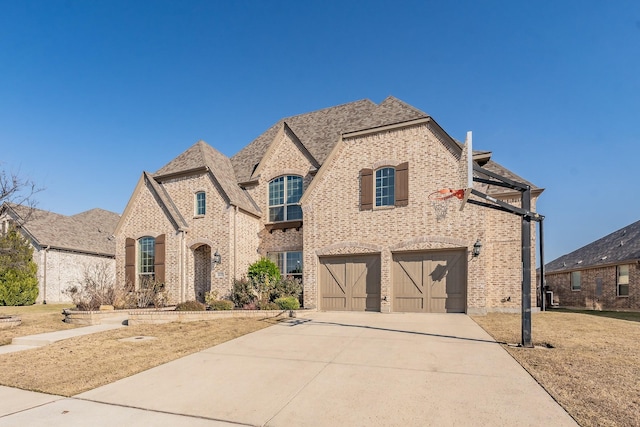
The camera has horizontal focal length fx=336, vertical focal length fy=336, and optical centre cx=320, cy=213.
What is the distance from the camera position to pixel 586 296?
2084cm

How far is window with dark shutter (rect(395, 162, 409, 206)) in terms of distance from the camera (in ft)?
46.0

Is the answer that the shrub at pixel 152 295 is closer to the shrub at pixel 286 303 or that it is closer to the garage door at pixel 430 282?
the shrub at pixel 286 303

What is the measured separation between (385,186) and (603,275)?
1501 cm

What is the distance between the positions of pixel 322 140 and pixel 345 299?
8.63 m

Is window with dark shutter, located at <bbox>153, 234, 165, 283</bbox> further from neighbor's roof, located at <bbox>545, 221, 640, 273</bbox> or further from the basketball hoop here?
neighbor's roof, located at <bbox>545, 221, 640, 273</bbox>

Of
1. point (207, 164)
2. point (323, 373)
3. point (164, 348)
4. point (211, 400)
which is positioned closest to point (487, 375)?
point (323, 373)

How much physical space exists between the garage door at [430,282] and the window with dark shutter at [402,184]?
2.22 m

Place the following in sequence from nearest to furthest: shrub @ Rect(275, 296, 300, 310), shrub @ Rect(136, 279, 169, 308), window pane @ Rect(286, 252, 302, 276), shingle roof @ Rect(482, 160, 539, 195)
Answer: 1. shrub @ Rect(275, 296, 300, 310)
2. shingle roof @ Rect(482, 160, 539, 195)
3. shrub @ Rect(136, 279, 169, 308)
4. window pane @ Rect(286, 252, 302, 276)

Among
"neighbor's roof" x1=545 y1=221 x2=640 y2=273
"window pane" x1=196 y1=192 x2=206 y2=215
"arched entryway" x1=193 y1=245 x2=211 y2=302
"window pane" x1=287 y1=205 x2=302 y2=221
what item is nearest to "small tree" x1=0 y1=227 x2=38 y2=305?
"arched entryway" x1=193 y1=245 x2=211 y2=302

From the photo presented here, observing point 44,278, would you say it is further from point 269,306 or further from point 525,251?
point 525,251

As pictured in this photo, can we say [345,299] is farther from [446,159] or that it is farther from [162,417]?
[162,417]

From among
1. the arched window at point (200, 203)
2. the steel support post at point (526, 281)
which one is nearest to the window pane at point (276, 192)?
the arched window at point (200, 203)

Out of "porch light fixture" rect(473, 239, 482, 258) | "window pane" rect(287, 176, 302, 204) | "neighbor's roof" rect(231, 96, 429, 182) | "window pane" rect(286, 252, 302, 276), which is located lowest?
"window pane" rect(286, 252, 302, 276)

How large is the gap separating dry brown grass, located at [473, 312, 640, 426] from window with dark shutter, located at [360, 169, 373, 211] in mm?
6436
